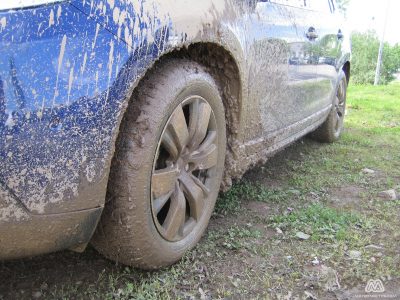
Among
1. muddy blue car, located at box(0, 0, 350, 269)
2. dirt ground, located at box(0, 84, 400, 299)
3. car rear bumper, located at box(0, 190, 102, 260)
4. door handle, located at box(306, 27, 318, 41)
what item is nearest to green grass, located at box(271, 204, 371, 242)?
dirt ground, located at box(0, 84, 400, 299)

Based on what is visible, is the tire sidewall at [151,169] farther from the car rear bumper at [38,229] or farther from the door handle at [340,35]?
the door handle at [340,35]

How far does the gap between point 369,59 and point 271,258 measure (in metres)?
18.9

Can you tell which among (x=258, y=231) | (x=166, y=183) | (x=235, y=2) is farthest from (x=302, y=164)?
(x=166, y=183)

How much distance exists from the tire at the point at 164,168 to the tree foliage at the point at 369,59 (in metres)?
18.1

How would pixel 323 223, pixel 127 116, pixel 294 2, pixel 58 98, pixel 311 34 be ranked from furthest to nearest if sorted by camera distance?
pixel 311 34
pixel 294 2
pixel 323 223
pixel 127 116
pixel 58 98

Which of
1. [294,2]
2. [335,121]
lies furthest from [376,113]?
[294,2]

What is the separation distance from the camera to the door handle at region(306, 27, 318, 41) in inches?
142

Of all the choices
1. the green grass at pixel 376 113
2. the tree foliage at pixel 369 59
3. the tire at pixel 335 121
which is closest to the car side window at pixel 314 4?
the tire at pixel 335 121

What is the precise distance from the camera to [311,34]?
3658 mm

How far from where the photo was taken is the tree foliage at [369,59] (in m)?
19.6

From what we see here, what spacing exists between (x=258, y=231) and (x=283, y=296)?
686 millimetres

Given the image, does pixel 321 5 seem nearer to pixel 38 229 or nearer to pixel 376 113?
pixel 38 229

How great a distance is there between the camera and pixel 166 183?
2.14m

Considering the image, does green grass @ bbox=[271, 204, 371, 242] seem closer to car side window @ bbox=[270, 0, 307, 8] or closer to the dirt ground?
the dirt ground
